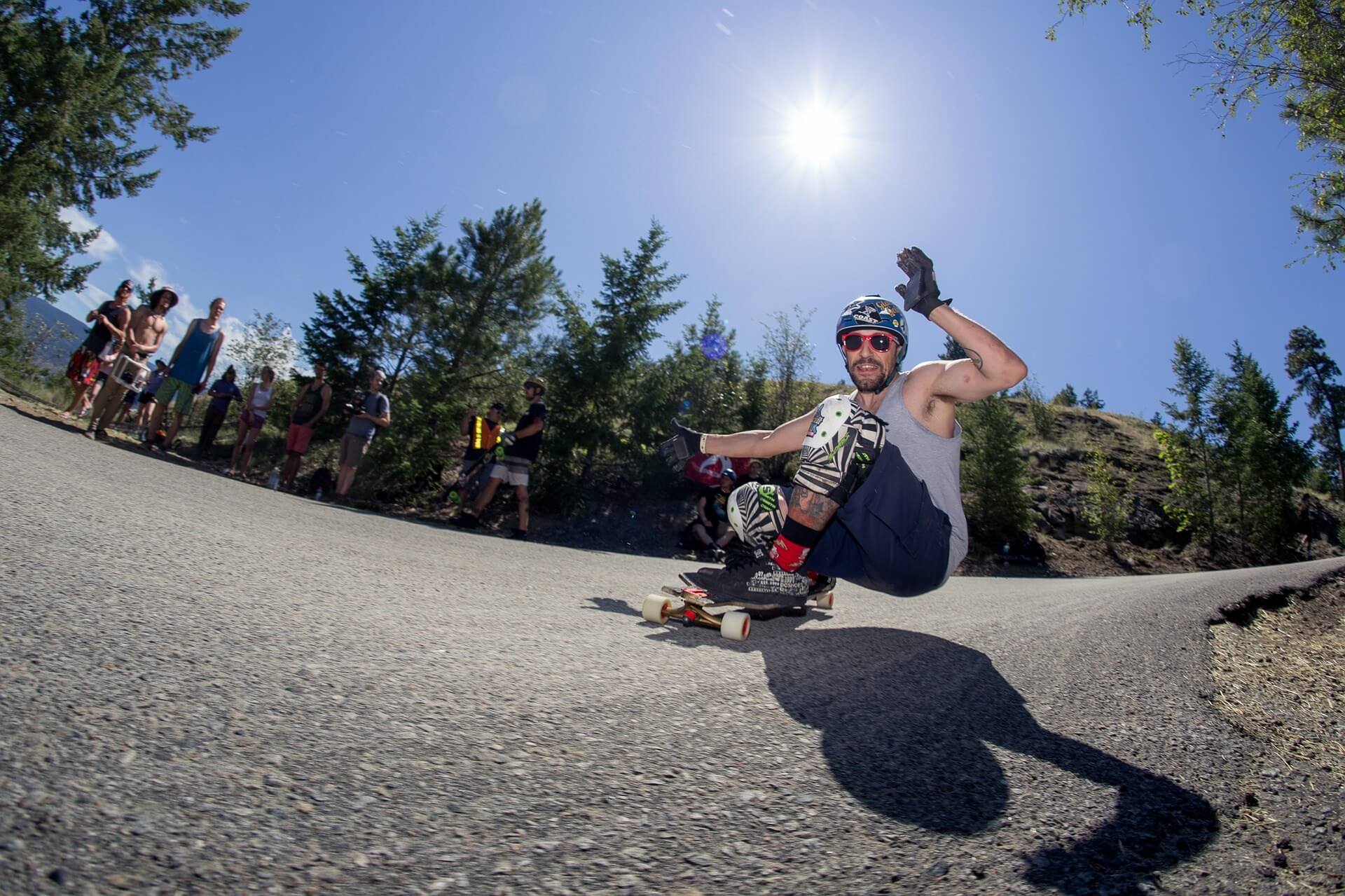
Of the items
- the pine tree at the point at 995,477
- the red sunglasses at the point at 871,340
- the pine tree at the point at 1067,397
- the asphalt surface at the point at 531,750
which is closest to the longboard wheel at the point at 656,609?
the asphalt surface at the point at 531,750

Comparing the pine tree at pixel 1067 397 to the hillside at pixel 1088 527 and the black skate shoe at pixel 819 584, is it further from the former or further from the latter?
the black skate shoe at pixel 819 584

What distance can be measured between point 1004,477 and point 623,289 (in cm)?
1166

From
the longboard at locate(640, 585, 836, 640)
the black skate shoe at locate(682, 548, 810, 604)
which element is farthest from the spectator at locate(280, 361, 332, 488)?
the black skate shoe at locate(682, 548, 810, 604)

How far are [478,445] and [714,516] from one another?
11.4ft

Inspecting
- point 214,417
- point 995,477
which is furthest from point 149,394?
point 995,477

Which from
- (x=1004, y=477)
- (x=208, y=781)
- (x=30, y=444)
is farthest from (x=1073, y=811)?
(x=1004, y=477)

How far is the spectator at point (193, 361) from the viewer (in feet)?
26.4

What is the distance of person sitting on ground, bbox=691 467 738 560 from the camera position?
9.16 meters

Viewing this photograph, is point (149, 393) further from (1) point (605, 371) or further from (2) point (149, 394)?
(1) point (605, 371)

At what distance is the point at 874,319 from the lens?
2.94 m

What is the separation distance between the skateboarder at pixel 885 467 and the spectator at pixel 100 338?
8432 millimetres

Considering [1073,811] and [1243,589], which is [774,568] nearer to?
[1073,811]

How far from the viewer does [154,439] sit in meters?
8.88

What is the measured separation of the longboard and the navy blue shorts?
58 centimetres
